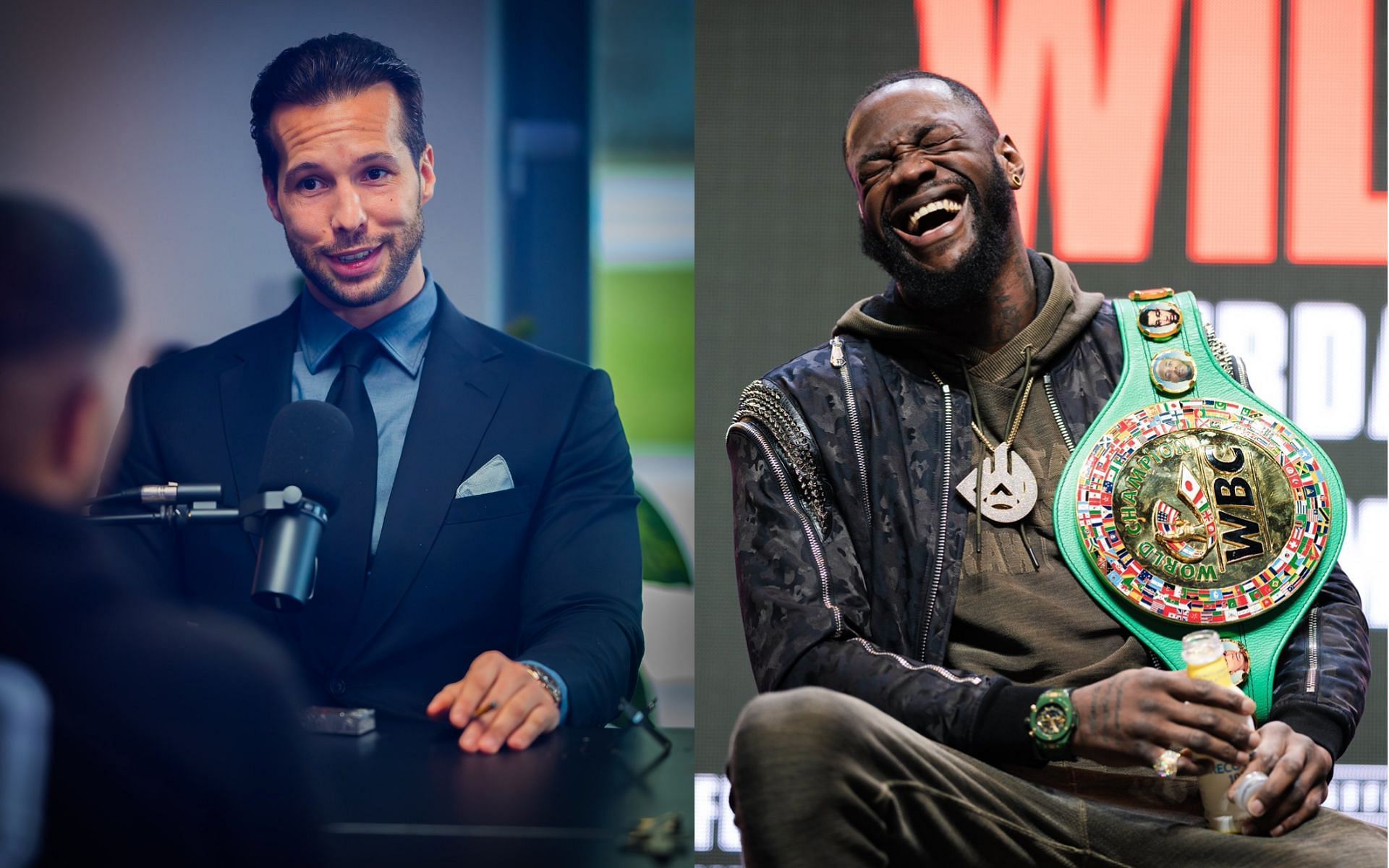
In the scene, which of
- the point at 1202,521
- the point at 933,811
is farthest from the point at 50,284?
the point at 1202,521

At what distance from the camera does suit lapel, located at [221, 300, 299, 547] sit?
2930 mm

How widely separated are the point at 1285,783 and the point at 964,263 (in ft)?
3.26

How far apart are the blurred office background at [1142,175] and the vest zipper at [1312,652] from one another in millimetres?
1278

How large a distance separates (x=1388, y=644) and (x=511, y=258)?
229cm

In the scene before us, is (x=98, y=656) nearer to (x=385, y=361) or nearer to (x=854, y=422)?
(x=385, y=361)

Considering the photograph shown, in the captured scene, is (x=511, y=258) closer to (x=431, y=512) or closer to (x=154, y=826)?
(x=431, y=512)

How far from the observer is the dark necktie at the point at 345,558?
2871 mm

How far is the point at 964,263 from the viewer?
2418 millimetres

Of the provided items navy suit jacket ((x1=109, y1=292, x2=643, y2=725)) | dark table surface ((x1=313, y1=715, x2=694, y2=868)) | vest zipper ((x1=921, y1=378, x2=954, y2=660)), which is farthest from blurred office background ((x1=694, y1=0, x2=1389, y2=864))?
vest zipper ((x1=921, y1=378, x2=954, y2=660))

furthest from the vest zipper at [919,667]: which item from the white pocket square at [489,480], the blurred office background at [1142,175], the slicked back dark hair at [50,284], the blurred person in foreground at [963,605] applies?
the slicked back dark hair at [50,284]

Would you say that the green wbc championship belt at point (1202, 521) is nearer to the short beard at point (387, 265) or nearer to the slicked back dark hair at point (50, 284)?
the short beard at point (387, 265)

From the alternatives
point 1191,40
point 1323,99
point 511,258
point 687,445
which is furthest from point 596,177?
point 1323,99

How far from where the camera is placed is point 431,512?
2.89 metres

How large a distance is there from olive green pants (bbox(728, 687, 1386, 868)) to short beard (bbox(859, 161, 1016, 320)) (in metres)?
0.82
